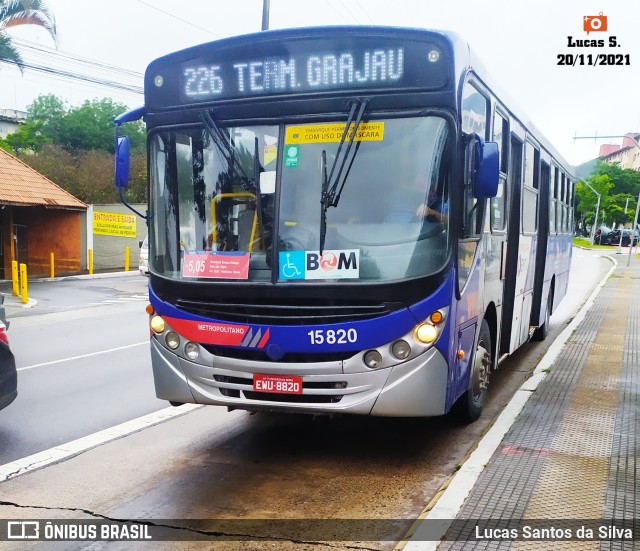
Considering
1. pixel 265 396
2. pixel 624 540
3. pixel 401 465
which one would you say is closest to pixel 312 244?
pixel 265 396

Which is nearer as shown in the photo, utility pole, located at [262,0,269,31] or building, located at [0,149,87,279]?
utility pole, located at [262,0,269,31]

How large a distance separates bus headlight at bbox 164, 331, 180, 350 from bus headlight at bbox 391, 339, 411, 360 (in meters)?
1.72

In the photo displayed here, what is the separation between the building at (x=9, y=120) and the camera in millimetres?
82619

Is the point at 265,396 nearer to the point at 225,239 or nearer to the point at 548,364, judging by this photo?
the point at 225,239

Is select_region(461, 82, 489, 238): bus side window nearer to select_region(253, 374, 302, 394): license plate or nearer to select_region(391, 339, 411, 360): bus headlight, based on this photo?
select_region(391, 339, 411, 360): bus headlight

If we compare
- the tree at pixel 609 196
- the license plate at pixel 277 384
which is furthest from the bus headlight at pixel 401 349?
the tree at pixel 609 196

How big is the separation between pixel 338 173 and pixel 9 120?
87918mm

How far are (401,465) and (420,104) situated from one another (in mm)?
2780

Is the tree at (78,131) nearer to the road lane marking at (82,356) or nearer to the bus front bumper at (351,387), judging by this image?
the road lane marking at (82,356)

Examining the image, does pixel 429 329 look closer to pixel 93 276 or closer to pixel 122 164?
pixel 122 164

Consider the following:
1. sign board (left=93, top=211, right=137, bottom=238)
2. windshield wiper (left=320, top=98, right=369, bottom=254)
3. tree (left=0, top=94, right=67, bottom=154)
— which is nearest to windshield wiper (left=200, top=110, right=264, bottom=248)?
windshield wiper (left=320, top=98, right=369, bottom=254)

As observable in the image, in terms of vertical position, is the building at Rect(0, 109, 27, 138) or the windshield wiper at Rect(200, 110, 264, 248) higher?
the building at Rect(0, 109, 27, 138)

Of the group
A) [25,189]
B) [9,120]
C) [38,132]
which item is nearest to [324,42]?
[25,189]

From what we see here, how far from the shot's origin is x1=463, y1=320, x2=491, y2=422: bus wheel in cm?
629
